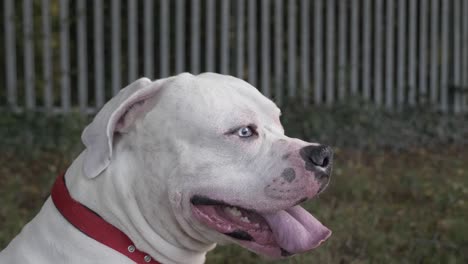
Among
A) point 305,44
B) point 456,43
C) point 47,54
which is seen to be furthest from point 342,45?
point 47,54

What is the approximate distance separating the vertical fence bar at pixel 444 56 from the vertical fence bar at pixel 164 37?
376cm

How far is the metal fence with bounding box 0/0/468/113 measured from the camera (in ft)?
29.1

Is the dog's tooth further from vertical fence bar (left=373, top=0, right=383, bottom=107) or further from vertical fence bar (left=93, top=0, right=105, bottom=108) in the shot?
vertical fence bar (left=373, top=0, right=383, bottom=107)

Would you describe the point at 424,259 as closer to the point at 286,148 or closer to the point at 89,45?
the point at 286,148

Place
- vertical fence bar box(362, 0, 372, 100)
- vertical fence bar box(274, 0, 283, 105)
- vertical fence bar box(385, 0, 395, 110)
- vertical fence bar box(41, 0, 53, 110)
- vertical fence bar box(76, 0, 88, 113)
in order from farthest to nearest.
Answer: vertical fence bar box(385, 0, 395, 110) → vertical fence bar box(362, 0, 372, 100) → vertical fence bar box(274, 0, 283, 105) → vertical fence bar box(76, 0, 88, 113) → vertical fence bar box(41, 0, 53, 110)

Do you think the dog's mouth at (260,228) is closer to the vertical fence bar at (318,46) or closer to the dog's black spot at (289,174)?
the dog's black spot at (289,174)

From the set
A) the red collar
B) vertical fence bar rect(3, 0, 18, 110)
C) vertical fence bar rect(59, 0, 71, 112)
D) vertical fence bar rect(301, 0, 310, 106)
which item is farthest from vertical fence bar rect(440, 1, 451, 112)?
the red collar

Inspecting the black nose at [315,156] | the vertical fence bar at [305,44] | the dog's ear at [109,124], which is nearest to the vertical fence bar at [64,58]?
the vertical fence bar at [305,44]

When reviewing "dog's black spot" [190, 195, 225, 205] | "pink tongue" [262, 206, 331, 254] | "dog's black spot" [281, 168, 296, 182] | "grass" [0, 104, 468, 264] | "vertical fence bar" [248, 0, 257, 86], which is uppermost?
"dog's black spot" [281, 168, 296, 182]

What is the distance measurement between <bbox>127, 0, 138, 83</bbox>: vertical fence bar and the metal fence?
1 centimetres

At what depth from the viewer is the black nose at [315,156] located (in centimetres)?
295

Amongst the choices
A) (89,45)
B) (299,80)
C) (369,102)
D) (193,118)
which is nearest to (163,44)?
(89,45)

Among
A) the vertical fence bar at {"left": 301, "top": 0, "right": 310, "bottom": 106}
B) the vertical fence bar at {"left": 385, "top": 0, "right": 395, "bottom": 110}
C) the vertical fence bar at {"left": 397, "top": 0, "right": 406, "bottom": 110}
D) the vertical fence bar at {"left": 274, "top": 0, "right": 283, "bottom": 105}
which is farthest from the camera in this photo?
the vertical fence bar at {"left": 397, "top": 0, "right": 406, "bottom": 110}

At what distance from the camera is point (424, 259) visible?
467cm
